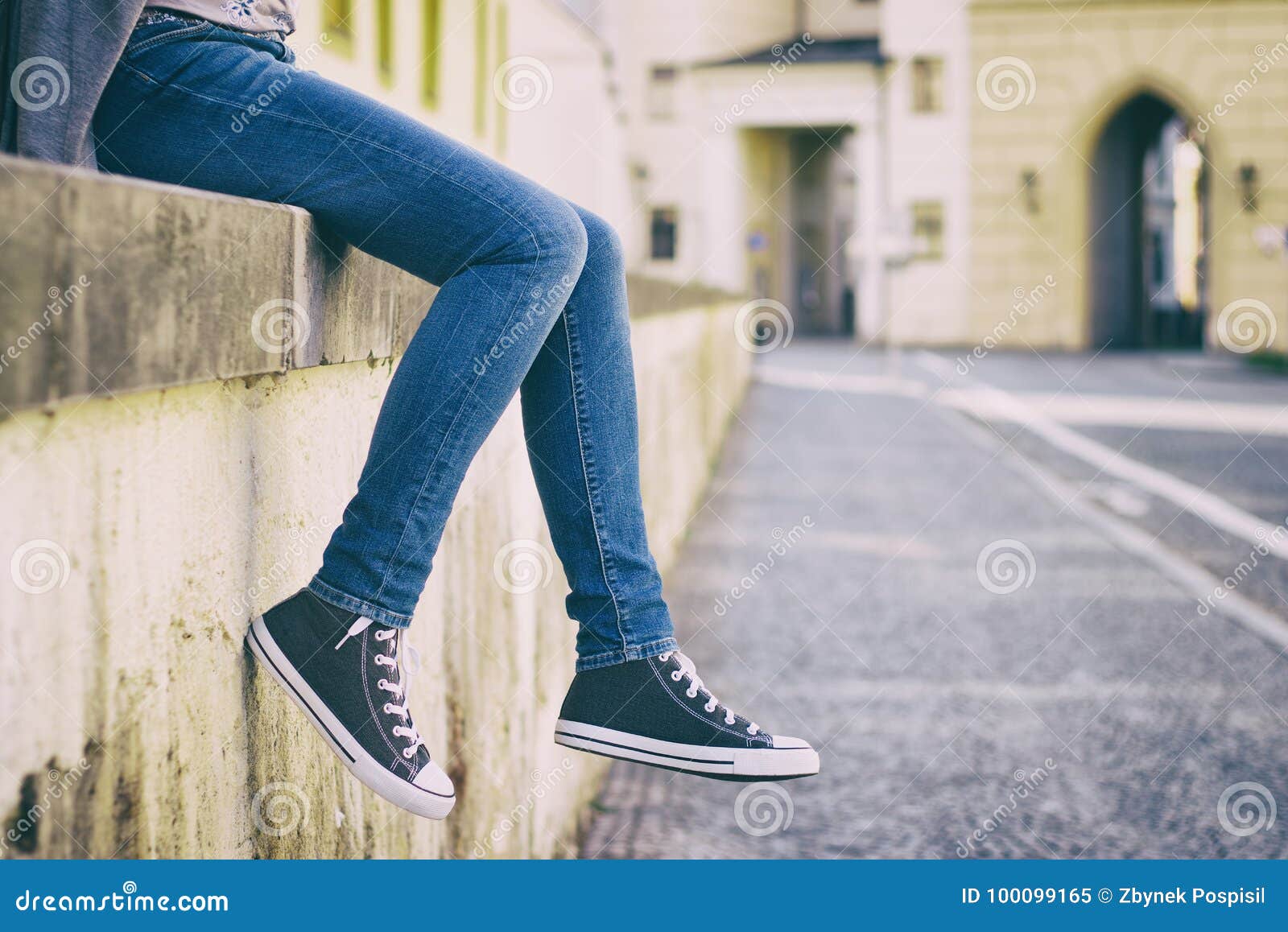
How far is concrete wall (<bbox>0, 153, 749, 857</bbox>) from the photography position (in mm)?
1062

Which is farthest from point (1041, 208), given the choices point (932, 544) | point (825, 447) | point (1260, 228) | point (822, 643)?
point (822, 643)

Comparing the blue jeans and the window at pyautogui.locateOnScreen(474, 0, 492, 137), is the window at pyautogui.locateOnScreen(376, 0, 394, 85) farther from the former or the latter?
the blue jeans

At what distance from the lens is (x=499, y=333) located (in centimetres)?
169

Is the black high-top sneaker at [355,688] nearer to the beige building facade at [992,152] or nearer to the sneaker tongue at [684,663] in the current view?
the sneaker tongue at [684,663]

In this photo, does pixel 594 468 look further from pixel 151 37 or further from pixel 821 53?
pixel 821 53

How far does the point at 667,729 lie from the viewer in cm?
193

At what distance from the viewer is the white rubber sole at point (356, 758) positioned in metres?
1.56

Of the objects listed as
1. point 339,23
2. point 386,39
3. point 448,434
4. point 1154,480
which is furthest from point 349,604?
point 386,39

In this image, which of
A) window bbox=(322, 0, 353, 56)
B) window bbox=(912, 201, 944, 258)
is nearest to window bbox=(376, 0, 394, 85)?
window bbox=(322, 0, 353, 56)

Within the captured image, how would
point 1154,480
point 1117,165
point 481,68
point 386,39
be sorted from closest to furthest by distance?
point 1154,480
point 386,39
point 481,68
point 1117,165

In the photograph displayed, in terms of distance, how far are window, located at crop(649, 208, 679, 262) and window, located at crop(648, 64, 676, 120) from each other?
2.54m

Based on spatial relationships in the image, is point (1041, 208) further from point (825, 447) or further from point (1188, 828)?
point (1188, 828)

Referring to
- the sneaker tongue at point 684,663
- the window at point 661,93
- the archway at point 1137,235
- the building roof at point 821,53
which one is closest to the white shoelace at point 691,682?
the sneaker tongue at point 684,663

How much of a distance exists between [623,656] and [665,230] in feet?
122
